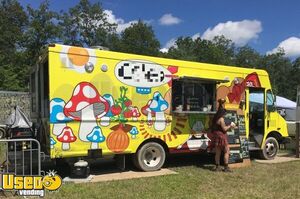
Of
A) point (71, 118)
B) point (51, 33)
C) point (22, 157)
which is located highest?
point (51, 33)

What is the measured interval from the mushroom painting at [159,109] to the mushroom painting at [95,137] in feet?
5.01

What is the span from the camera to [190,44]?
77438 millimetres

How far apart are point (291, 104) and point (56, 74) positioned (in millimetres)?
18590

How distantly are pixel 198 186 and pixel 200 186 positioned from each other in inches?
1.8

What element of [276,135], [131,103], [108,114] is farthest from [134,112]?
[276,135]

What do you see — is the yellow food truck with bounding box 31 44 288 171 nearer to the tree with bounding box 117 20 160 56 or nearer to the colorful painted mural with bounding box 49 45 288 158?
the colorful painted mural with bounding box 49 45 288 158

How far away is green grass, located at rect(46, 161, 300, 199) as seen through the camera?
7.97 metres

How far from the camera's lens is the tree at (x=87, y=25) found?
190 ft

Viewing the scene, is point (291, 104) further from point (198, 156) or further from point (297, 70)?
point (297, 70)

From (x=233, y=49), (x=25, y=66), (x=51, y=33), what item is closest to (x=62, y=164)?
(x=25, y=66)

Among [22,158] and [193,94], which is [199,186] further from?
[22,158]

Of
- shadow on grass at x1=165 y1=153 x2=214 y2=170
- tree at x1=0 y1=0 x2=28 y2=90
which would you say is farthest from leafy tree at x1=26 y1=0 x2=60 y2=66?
shadow on grass at x1=165 y1=153 x2=214 y2=170

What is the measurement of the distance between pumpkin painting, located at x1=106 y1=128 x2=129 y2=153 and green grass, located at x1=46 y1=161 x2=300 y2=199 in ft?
3.21

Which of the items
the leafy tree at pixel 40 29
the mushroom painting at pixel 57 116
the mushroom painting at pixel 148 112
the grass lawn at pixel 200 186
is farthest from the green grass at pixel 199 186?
the leafy tree at pixel 40 29
